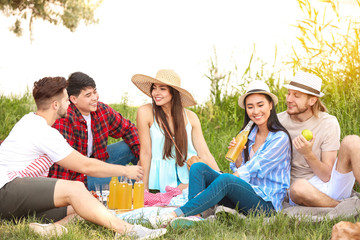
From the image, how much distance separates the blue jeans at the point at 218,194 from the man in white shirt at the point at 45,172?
52 centimetres

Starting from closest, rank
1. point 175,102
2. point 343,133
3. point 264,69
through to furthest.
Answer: point 175,102 < point 343,133 < point 264,69

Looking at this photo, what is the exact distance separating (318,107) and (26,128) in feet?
9.57

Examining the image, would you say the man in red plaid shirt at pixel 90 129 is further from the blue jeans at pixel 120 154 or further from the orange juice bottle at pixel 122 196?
Answer: the orange juice bottle at pixel 122 196

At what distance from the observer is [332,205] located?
184 inches

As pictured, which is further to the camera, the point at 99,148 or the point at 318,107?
the point at 99,148

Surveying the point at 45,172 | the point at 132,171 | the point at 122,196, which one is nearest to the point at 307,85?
the point at 132,171

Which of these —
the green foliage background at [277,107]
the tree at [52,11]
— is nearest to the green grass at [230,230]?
the green foliage background at [277,107]

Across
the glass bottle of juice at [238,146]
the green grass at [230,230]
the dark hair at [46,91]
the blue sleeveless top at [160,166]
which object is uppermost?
the dark hair at [46,91]

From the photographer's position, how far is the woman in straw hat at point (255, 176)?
4.23 m

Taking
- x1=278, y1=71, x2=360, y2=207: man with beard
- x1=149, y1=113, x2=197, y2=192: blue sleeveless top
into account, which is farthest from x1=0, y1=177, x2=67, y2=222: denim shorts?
x1=278, y1=71, x2=360, y2=207: man with beard

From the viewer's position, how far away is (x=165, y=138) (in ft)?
18.1

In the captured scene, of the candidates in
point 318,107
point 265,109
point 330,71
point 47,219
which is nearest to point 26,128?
point 47,219

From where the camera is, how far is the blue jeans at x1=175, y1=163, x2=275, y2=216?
13.8 feet

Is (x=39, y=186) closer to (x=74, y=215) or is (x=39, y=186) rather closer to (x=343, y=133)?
(x=74, y=215)
